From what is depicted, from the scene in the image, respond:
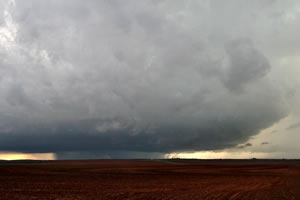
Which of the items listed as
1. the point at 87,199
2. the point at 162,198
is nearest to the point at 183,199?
the point at 162,198

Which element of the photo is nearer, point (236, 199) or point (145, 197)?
point (236, 199)

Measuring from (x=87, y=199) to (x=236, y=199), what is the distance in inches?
535

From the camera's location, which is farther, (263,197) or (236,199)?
(263,197)

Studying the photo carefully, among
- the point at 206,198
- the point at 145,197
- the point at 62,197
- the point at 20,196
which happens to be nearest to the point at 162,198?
the point at 145,197

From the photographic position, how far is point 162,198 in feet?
92.3

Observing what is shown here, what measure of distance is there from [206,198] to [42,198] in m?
15.2

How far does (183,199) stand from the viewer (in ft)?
90.1

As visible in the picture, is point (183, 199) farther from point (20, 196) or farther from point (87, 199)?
point (20, 196)

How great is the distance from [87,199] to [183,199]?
29.0ft

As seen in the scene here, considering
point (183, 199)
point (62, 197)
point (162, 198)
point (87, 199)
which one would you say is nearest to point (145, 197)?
point (162, 198)

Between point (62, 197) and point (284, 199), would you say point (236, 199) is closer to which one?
point (284, 199)

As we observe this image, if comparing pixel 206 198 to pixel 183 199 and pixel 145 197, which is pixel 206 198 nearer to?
pixel 183 199

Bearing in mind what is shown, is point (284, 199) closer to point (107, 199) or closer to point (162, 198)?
point (162, 198)

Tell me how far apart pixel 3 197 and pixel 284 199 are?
85.1ft
